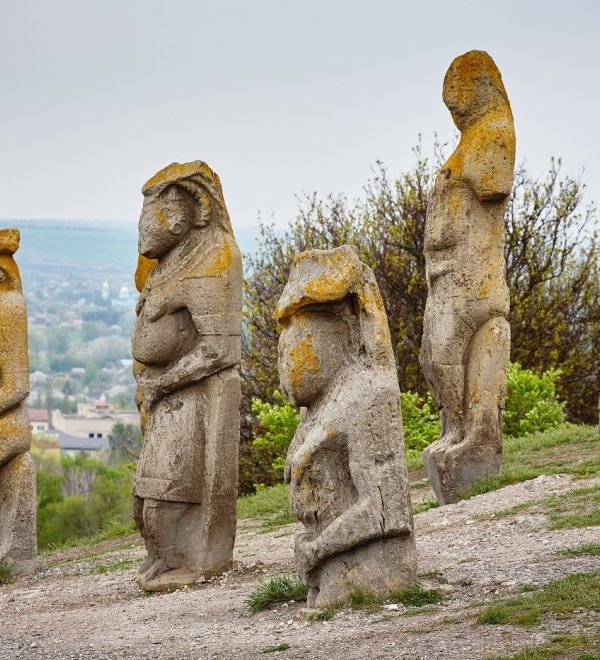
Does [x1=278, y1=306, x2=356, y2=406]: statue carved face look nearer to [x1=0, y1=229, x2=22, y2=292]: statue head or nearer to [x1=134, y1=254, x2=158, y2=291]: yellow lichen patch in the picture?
[x1=0, y1=229, x2=22, y2=292]: statue head

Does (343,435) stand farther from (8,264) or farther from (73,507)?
(73,507)

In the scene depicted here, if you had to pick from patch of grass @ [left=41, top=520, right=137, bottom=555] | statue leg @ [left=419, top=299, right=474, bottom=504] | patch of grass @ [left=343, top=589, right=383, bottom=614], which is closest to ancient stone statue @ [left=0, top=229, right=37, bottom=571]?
patch of grass @ [left=41, top=520, right=137, bottom=555]

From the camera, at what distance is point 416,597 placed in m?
9.39

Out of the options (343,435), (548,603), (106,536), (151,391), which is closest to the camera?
(548,603)

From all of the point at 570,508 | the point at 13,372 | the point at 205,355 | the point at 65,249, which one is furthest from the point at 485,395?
the point at 65,249

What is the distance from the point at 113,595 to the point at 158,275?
281 cm

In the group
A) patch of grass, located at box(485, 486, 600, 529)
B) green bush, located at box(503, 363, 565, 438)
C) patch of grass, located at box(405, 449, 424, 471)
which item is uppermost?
green bush, located at box(503, 363, 565, 438)

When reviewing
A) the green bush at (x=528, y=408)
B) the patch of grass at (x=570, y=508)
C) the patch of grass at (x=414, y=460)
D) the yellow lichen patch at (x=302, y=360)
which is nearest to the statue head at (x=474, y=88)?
the patch of grass at (x=570, y=508)

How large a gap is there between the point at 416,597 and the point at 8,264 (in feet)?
20.9

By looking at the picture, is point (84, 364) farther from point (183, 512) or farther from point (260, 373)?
point (183, 512)

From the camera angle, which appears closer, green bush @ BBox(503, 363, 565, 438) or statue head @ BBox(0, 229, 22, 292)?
statue head @ BBox(0, 229, 22, 292)

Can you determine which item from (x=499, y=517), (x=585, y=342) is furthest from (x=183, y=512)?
(x=585, y=342)

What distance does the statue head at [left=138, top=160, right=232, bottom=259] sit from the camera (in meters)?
12.4

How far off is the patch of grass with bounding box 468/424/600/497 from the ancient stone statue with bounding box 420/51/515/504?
0.69 feet
